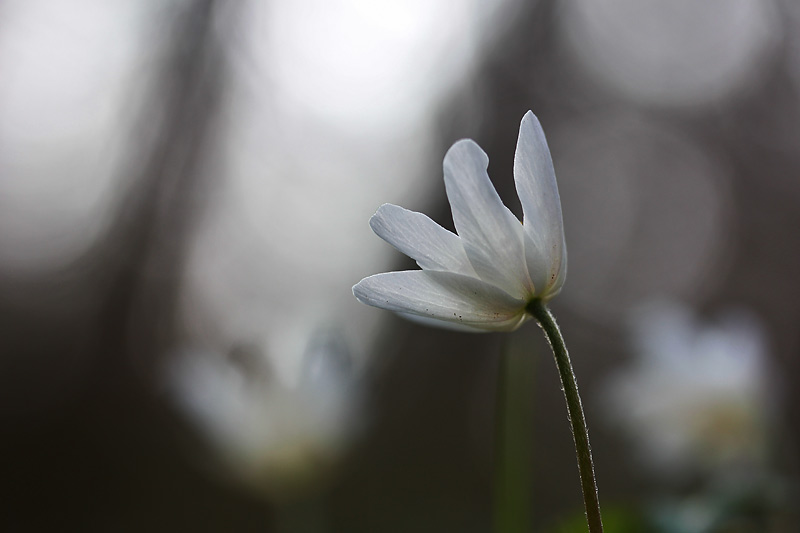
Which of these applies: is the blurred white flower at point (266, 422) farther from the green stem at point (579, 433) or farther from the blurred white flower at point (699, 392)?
the green stem at point (579, 433)

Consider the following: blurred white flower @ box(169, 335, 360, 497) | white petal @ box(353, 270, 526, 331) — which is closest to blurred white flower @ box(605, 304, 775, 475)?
blurred white flower @ box(169, 335, 360, 497)

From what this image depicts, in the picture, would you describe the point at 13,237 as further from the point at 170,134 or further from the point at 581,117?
the point at 581,117

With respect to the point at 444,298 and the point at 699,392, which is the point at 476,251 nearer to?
the point at 444,298

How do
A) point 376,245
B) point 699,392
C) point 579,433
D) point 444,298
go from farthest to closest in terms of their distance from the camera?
point 376,245 → point 699,392 → point 444,298 → point 579,433

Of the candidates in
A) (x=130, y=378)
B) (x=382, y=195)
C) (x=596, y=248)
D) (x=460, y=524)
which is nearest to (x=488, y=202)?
(x=460, y=524)

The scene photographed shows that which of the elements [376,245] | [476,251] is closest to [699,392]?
[476,251]
